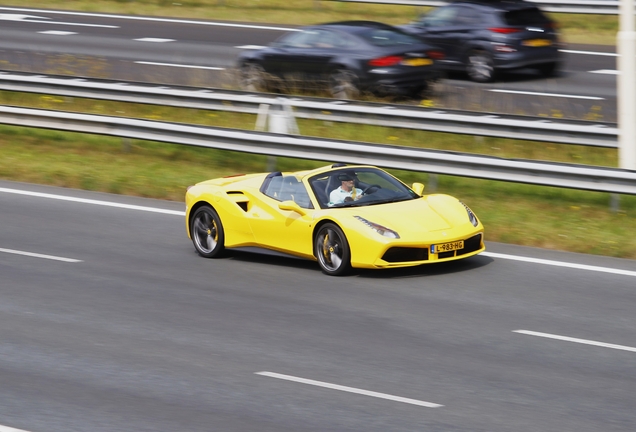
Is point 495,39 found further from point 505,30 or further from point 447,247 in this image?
point 447,247

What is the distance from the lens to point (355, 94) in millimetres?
20125

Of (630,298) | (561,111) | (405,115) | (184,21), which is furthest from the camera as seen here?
(184,21)

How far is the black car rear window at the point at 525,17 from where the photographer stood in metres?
23.2

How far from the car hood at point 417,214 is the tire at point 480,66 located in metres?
11.5

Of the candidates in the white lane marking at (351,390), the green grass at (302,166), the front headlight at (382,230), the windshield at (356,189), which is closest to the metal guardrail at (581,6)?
the green grass at (302,166)

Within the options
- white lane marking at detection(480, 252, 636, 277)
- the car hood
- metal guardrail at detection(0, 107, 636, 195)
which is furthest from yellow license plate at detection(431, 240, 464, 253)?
metal guardrail at detection(0, 107, 636, 195)

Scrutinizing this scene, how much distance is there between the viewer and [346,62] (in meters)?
20.7

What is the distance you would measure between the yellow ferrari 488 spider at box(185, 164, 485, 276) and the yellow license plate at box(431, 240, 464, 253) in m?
0.01

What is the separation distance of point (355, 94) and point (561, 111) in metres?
3.71

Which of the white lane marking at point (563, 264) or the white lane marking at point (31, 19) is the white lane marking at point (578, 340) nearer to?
the white lane marking at point (563, 264)

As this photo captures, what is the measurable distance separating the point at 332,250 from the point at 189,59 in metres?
15.6

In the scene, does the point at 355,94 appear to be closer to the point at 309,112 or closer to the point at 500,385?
the point at 309,112

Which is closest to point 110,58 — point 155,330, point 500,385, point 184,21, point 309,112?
point 184,21

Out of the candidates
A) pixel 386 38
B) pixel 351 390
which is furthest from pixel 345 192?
pixel 386 38
